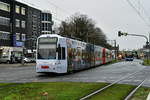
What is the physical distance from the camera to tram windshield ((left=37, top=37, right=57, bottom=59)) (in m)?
26.9

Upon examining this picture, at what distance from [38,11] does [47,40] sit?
80.9 metres

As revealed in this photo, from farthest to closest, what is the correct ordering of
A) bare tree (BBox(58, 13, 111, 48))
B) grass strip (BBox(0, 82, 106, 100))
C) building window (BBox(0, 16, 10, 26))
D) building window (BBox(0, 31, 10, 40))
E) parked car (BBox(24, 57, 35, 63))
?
bare tree (BBox(58, 13, 111, 48))
parked car (BBox(24, 57, 35, 63))
building window (BBox(0, 31, 10, 40))
building window (BBox(0, 16, 10, 26))
grass strip (BBox(0, 82, 106, 100))

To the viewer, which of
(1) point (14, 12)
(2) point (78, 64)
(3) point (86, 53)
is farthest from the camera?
(1) point (14, 12)

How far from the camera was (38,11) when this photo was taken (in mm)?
106875

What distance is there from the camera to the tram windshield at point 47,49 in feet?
88.3

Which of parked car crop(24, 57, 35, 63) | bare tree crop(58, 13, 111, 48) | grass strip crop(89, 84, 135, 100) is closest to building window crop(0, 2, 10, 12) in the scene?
parked car crop(24, 57, 35, 63)

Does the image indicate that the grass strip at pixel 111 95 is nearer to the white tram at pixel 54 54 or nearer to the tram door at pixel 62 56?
the white tram at pixel 54 54

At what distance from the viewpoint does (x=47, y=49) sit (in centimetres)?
2703

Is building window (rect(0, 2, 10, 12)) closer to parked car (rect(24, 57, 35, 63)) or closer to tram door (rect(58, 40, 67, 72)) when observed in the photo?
parked car (rect(24, 57, 35, 63))

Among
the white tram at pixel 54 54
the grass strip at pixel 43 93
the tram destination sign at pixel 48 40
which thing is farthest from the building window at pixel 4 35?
the grass strip at pixel 43 93

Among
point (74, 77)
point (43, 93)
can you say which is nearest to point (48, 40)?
point (74, 77)

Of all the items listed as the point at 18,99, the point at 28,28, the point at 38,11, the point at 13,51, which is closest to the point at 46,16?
the point at 38,11

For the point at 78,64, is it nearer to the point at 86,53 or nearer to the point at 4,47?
the point at 86,53

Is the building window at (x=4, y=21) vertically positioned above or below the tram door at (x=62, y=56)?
above
